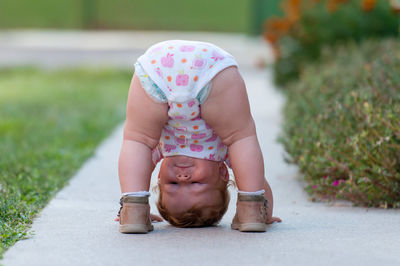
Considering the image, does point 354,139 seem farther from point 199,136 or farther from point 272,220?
point 199,136

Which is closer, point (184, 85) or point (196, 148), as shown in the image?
point (184, 85)

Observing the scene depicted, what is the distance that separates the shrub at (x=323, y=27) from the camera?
10039 mm

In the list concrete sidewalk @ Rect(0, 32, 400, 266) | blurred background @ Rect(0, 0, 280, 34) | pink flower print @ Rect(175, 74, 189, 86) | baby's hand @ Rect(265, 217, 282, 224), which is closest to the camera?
concrete sidewalk @ Rect(0, 32, 400, 266)

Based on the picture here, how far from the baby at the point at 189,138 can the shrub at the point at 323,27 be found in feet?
20.6

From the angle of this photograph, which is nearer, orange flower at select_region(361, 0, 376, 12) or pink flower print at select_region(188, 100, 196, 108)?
pink flower print at select_region(188, 100, 196, 108)

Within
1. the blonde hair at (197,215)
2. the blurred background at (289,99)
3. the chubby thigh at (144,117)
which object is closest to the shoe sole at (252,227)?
the blonde hair at (197,215)

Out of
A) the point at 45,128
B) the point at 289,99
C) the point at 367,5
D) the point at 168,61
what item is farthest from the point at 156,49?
the point at 367,5

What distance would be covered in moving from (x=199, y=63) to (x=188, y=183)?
608mm

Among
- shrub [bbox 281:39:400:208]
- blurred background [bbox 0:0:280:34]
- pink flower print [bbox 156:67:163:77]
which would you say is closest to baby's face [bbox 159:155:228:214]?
pink flower print [bbox 156:67:163:77]

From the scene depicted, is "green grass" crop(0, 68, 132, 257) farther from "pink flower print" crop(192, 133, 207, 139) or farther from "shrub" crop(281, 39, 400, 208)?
"shrub" crop(281, 39, 400, 208)

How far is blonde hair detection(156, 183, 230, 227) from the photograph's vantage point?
4.05m

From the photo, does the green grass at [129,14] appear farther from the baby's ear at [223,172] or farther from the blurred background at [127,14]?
the baby's ear at [223,172]

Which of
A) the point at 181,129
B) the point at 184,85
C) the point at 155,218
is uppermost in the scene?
the point at 184,85

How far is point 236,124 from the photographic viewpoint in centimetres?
395
